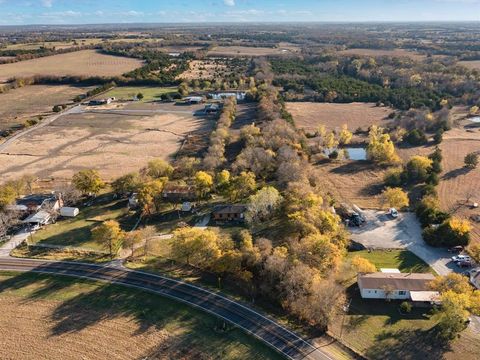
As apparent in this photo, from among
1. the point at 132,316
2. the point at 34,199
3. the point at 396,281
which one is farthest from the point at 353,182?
the point at 34,199

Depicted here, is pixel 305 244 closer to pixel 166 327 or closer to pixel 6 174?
pixel 166 327

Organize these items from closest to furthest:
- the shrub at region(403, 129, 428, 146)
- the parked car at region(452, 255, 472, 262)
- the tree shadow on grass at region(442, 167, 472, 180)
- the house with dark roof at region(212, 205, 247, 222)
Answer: the parked car at region(452, 255, 472, 262) → the house with dark roof at region(212, 205, 247, 222) → the tree shadow on grass at region(442, 167, 472, 180) → the shrub at region(403, 129, 428, 146)

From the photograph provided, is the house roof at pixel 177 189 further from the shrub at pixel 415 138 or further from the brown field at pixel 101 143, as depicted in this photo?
the shrub at pixel 415 138

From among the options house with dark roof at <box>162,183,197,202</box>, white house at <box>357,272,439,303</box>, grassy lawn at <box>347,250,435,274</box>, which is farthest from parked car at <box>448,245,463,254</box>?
house with dark roof at <box>162,183,197,202</box>

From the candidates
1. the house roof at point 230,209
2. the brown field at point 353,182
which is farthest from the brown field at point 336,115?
the house roof at point 230,209

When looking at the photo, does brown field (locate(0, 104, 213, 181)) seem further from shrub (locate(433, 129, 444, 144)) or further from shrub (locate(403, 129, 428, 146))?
shrub (locate(433, 129, 444, 144))

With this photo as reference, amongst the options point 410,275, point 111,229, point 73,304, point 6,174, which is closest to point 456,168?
point 410,275

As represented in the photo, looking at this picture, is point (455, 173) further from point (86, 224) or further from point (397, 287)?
point (86, 224)

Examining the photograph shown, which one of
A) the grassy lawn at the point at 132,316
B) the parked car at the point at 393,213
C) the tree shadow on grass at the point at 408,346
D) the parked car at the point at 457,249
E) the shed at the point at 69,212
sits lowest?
the tree shadow on grass at the point at 408,346
